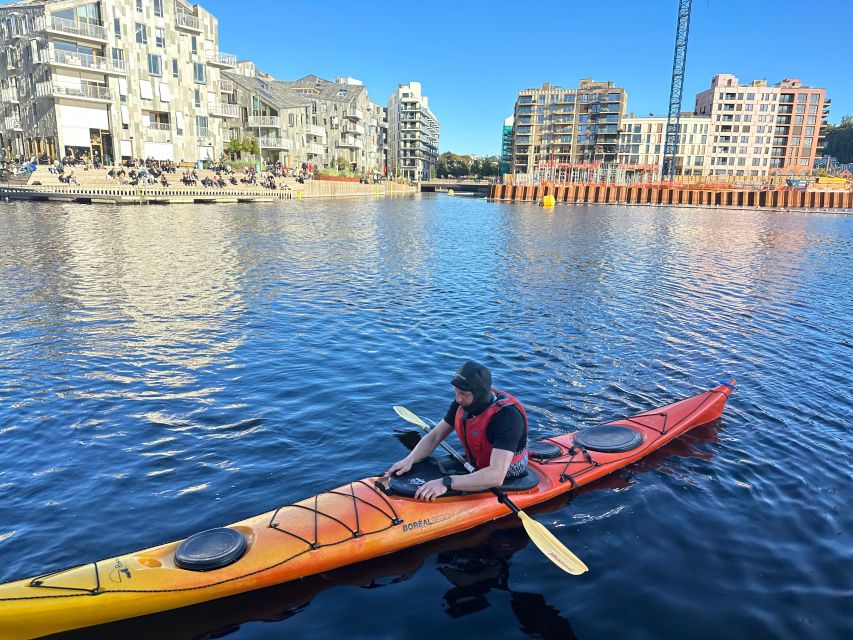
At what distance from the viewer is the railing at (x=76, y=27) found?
157 ft

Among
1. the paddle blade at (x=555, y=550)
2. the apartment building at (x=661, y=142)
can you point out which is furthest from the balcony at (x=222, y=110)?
the apartment building at (x=661, y=142)

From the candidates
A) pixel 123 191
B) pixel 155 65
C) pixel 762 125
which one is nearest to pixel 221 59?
pixel 155 65

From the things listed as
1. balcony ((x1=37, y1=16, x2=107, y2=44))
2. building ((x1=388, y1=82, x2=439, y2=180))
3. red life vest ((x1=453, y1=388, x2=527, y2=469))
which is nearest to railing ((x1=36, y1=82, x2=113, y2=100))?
balcony ((x1=37, y1=16, x2=107, y2=44))

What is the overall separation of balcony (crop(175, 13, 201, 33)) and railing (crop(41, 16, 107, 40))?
8.99 m

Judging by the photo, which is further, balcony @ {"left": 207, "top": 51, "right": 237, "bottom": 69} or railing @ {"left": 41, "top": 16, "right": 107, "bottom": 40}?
balcony @ {"left": 207, "top": 51, "right": 237, "bottom": 69}

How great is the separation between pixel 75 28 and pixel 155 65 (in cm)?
776

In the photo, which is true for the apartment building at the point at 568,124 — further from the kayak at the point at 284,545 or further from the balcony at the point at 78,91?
the kayak at the point at 284,545

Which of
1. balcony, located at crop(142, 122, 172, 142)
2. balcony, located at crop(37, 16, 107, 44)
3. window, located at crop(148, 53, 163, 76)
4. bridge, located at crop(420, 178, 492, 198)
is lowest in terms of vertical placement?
bridge, located at crop(420, 178, 492, 198)

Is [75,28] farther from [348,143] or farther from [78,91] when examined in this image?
[348,143]

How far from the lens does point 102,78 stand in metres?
52.2

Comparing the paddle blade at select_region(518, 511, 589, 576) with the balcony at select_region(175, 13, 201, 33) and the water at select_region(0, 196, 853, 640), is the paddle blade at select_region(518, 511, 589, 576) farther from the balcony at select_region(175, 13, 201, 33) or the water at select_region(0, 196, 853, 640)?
the balcony at select_region(175, 13, 201, 33)

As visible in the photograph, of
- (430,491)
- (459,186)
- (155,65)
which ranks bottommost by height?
(430,491)

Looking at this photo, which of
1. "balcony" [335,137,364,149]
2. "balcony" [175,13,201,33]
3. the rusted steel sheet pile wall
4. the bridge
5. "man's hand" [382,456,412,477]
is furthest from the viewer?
the bridge

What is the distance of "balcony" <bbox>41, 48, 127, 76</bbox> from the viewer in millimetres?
47938
